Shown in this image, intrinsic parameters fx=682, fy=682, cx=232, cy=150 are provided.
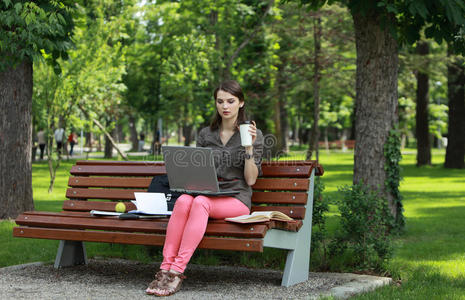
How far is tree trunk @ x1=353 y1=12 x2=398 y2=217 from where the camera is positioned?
858cm

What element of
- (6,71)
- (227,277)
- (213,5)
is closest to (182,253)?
(227,277)

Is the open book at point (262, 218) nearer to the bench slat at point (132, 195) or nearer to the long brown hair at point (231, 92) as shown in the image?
the bench slat at point (132, 195)

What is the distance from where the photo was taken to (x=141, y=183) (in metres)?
6.53

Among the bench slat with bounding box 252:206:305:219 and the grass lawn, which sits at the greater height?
the bench slat with bounding box 252:206:305:219

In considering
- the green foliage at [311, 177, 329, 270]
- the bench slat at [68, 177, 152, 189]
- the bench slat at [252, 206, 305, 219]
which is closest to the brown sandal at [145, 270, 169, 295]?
the bench slat at [252, 206, 305, 219]

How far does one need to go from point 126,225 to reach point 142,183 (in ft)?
3.79

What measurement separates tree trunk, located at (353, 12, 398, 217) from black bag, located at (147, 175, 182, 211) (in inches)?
137

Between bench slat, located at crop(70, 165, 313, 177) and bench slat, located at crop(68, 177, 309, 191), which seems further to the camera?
bench slat, located at crop(70, 165, 313, 177)

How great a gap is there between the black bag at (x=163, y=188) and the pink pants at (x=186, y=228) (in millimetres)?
623

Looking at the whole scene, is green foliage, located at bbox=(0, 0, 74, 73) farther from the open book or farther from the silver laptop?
the open book

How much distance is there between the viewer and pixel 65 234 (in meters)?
5.66

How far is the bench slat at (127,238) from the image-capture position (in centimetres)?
493

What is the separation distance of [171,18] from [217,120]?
19.8 meters

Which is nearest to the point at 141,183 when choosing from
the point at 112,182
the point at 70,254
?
the point at 112,182
